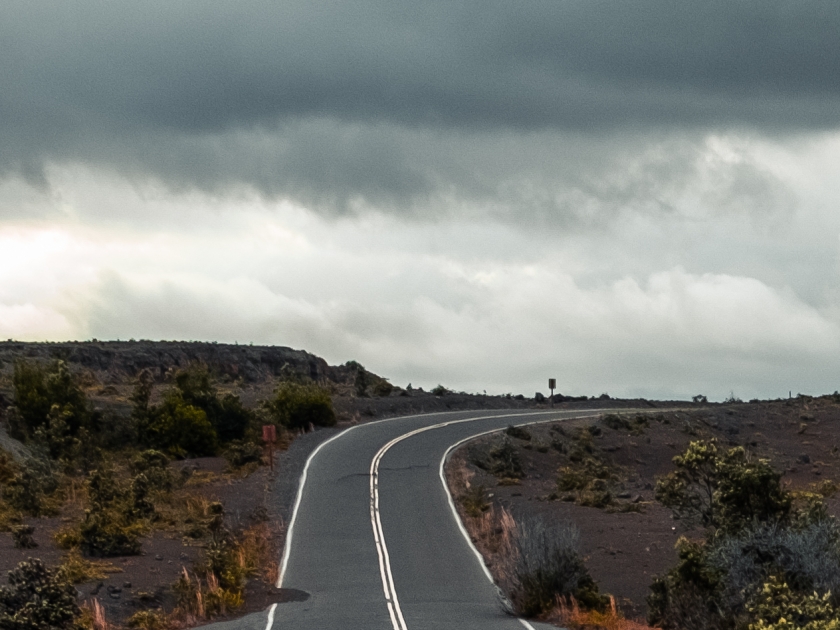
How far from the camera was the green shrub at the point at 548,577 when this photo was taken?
23922mm

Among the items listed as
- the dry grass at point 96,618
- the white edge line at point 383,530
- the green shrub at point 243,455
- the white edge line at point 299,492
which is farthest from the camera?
the green shrub at point 243,455

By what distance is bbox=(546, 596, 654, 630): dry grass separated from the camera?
2217cm

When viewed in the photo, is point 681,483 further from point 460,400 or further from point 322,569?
point 460,400

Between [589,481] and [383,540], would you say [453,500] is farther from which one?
[589,481]

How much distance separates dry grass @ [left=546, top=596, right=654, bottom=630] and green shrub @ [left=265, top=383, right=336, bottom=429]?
38.1 m

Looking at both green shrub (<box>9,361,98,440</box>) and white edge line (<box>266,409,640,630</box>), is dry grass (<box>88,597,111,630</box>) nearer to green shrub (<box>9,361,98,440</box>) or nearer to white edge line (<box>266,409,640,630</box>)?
white edge line (<box>266,409,640,630</box>)

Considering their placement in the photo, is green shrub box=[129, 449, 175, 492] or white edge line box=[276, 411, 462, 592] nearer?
white edge line box=[276, 411, 462, 592]

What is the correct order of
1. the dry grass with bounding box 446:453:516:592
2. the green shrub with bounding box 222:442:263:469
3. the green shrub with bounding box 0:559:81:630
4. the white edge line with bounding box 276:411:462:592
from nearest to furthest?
the green shrub with bounding box 0:559:81:630 → the dry grass with bounding box 446:453:516:592 → the white edge line with bounding box 276:411:462:592 → the green shrub with bounding box 222:442:263:469

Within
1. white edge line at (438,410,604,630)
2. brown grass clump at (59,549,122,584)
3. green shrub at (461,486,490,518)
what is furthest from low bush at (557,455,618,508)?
brown grass clump at (59,549,122,584)

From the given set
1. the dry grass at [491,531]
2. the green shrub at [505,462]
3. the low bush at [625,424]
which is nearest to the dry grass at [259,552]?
the dry grass at [491,531]

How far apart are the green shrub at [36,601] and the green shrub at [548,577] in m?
8.74

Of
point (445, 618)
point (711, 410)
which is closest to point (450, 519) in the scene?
point (445, 618)

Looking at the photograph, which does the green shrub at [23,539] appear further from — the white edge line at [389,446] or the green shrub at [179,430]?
the green shrub at [179,430]

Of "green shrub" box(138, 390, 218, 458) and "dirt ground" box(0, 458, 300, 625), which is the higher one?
"green shrub" box(138, 390, 218, 458)
